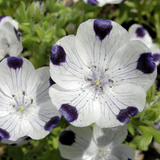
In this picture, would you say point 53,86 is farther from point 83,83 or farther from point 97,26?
point 97,26

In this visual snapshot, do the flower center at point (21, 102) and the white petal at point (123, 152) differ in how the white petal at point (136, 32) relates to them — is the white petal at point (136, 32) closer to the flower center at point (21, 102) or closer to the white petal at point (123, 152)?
the white petal at point (123, 152)

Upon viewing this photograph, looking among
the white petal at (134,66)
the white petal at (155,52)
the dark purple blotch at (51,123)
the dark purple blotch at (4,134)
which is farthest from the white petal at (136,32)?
the dark purple blotch at (4,134)

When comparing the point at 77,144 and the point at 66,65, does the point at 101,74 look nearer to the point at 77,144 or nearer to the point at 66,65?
the point at 66,65

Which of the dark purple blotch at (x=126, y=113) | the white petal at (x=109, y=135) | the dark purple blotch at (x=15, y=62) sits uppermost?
the dark purple blotch at (x=15, y=62)

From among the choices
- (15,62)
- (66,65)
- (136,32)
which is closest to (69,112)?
(66,65)

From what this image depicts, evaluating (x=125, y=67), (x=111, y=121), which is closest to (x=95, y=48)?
(x=125, y=67)

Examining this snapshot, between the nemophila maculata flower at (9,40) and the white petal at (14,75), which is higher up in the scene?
the nemophila maculata flower at (9,40)

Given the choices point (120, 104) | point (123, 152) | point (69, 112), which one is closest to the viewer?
point (69, 112)

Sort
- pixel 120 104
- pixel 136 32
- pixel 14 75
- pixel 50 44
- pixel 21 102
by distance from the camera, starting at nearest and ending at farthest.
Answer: pixel 120 104 < pixel 14 75 < pixel 21 102 < pixel 50 44 < pixel 136 32
